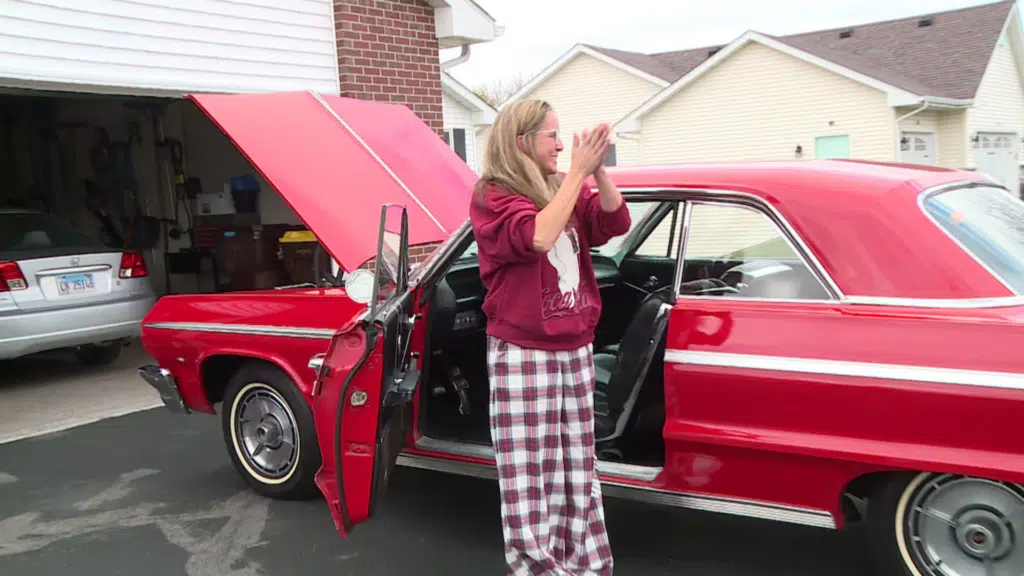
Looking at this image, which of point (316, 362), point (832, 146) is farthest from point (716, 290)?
point (832, 146)

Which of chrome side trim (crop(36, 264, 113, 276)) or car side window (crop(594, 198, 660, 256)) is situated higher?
car side window (crop(594, 198, 660, 256))

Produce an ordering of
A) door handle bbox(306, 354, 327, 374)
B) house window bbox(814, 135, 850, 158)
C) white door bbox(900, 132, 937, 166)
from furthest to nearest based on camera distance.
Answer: house window bbox(814, 135, 850, 158)
white door bbox(900, 132, 937, 166)
door handle bbox(306, 354, 327, 374)

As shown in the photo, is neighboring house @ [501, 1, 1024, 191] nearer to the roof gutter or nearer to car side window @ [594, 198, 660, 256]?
the roof gutter

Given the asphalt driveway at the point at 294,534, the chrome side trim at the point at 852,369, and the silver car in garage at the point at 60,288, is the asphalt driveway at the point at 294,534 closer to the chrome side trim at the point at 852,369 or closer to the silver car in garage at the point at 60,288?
the chrome side trim at the point at 852,369

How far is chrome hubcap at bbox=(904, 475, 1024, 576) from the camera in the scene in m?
2.79

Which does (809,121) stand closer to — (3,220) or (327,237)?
(3,220)

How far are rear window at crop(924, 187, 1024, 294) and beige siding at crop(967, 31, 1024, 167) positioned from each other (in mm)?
19482

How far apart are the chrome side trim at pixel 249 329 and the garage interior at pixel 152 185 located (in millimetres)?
6562

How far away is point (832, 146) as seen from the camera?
19734 mm

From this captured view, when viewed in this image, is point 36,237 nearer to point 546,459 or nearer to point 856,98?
point 546,459

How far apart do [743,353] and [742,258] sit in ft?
1.68

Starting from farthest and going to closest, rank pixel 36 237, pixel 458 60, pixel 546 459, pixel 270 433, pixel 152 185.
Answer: pixel 152 185
pixel 458 60
pixel 36 237
pixel 270 433
pixel 546 459

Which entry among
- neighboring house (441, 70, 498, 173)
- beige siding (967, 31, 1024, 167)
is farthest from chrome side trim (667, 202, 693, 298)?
beige siding (967, 31, 1024, 167)

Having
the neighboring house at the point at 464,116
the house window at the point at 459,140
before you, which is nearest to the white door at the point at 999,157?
the neighboring house at the point at 464,116
